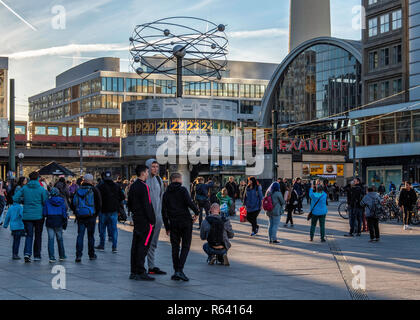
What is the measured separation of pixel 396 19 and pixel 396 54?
292cm

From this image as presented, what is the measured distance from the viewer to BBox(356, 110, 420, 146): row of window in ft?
179

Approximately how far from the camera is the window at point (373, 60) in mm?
59719

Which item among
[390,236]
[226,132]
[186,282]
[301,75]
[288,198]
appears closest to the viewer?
[186,282]

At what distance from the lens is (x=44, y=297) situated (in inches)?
343

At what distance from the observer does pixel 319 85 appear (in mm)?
89562

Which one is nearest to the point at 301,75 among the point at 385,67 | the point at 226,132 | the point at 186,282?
the point at 385,67

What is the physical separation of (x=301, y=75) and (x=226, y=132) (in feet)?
145

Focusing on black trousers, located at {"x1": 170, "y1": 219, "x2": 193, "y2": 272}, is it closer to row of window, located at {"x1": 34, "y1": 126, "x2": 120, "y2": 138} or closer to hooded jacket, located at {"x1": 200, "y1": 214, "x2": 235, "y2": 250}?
hooded jacket, located at {"x1": 200, "y1": 214, "x2": 235, "y2": 250}

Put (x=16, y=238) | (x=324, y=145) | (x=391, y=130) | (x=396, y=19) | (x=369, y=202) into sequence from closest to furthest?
(x=16, y=238) → (x=369, y=202) → (x=396, y=19) → (x=391, y=130) → (x=324, y=145)

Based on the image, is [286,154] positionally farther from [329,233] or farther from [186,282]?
[186,282]

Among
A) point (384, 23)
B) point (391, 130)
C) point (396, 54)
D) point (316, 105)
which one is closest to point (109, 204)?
point (391, 130)

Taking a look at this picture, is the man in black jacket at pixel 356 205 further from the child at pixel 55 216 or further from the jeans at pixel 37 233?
the jeans at pixel 37 233

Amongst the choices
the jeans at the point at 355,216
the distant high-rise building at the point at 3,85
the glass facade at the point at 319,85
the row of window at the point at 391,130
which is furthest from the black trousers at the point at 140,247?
the distant high-rise building at the point at 3,85

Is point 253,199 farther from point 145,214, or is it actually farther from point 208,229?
point 145,214
